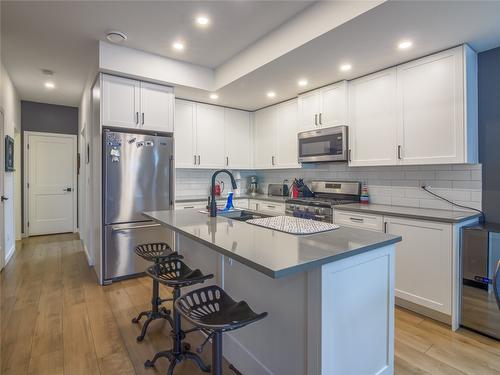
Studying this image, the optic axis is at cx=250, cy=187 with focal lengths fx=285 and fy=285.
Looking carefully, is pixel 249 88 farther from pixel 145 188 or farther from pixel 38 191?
pixel 38 191

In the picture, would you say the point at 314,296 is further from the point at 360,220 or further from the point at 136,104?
the point at 136,104

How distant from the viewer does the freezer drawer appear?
10.6 feet

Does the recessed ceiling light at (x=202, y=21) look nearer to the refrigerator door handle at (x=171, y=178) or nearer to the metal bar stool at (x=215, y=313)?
the refrigerator door handle at (x=171, y=178)

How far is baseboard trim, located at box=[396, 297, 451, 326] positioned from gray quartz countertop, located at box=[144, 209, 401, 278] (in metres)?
1.41

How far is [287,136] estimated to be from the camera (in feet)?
13.9

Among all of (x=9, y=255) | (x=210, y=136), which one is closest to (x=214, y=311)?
(x=210, y=136)

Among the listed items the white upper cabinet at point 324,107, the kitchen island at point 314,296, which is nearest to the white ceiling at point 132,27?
the white upper cabinet at point 324,107

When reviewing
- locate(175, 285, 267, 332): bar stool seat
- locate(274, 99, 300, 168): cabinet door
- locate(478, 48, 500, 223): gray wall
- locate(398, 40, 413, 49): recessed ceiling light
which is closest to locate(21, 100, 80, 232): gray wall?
locate(274, 99, 300, 168): cabinet door

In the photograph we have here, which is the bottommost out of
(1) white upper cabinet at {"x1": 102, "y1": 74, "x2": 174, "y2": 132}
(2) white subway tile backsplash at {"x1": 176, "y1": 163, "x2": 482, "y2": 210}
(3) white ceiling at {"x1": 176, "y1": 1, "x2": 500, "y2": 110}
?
(2) white subway tile backsplash at {"x1": 176, "y1": 163, "x2": 482, "y2": 210}

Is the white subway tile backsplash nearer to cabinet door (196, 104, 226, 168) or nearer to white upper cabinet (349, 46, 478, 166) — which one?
white upper cabinet (349, 46, 478, 166)

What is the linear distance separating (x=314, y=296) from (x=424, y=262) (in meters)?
1.71

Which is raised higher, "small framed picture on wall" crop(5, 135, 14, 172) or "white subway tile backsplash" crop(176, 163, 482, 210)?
"small framed picture on wall" crop(5, 135, 14, 172)

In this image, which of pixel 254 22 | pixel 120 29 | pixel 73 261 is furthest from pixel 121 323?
pixel 254 22

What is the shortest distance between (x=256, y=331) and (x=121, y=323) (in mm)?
1366
